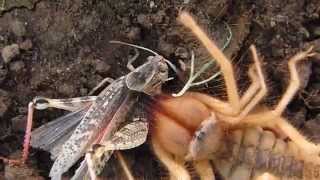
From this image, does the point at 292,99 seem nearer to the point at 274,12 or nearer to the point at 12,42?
the point at 274,12

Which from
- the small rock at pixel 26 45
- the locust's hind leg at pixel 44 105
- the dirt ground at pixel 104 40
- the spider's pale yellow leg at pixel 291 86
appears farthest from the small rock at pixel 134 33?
the spider's pale yellow leg at pixel 291 86

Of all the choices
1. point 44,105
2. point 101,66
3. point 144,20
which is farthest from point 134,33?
point 44,105

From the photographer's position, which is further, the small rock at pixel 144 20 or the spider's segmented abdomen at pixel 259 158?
the small rock at pixel 144 20

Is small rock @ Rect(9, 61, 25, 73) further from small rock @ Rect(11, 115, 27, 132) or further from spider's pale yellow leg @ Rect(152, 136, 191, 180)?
spider's pale yellow leg @ Rect(152, 136, 191, 180)

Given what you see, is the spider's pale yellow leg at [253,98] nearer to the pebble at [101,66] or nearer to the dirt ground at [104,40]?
the dirt ground at [104,40]

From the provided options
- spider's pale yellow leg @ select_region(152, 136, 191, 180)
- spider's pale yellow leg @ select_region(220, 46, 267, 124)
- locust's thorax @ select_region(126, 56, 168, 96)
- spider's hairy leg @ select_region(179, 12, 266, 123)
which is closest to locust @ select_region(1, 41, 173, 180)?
locust's thorax @ select_region(126, 56, 168, 96)
